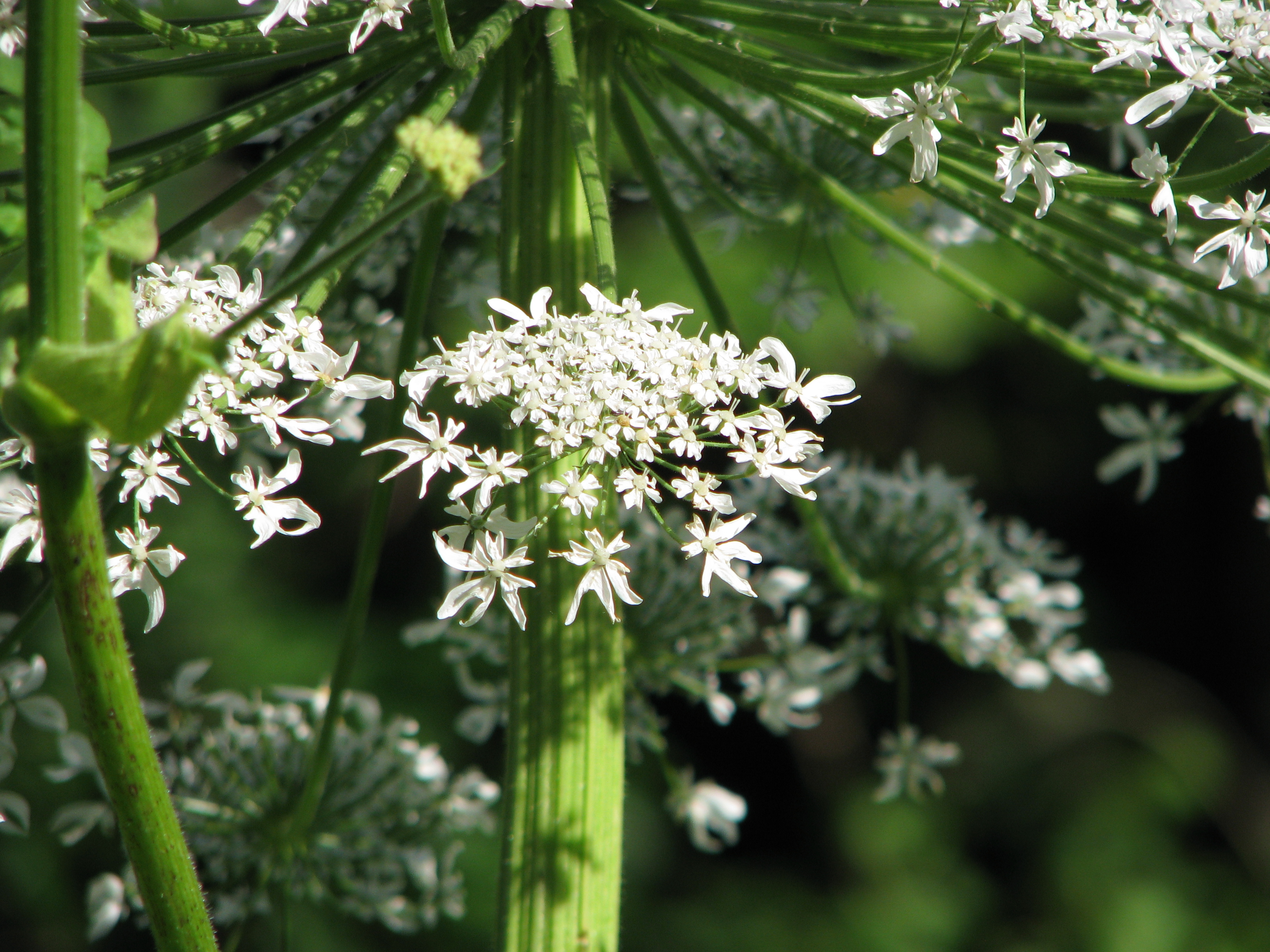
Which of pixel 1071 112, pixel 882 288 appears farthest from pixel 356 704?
pixel 882 288

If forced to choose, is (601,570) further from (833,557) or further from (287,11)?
(833,557)

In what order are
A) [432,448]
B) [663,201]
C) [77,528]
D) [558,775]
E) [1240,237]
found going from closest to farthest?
[77,528] < [432,448] < [1240,237] < [558,775] < [663,201]

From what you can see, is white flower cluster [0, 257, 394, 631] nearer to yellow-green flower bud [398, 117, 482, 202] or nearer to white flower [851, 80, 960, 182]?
yellow-green flower bud [398, 117, 482, 202]

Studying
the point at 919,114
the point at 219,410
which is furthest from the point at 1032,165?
the point at 219,410

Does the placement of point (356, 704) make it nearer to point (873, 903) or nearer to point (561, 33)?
point (561, 33)

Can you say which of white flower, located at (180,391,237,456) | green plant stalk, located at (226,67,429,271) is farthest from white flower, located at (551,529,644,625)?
green plant stalk, located at (226,67,429,271)
